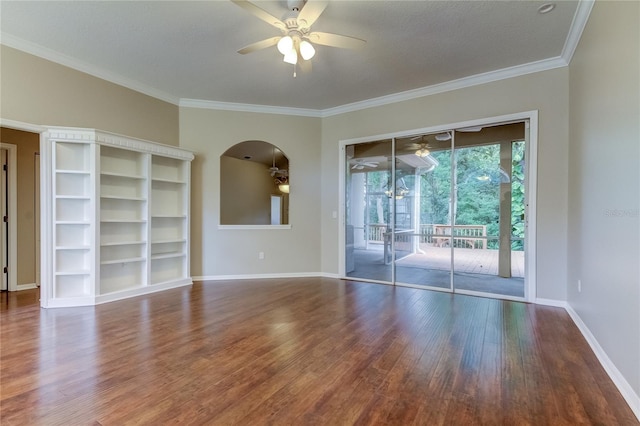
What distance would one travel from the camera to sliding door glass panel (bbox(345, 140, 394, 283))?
16.4 ft

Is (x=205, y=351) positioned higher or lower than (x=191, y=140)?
lower

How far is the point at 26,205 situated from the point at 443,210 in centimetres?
633

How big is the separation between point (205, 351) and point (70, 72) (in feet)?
12.7

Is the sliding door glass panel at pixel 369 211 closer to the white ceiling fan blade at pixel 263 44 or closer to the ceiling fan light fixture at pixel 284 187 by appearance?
the ceiling fan light fixture at pixel 284 187

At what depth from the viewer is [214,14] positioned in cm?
285

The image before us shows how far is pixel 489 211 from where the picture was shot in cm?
418

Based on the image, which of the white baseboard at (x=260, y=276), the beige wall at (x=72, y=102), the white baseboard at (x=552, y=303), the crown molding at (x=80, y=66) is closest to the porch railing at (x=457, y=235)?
the white baseboard at (x=552, y=303)

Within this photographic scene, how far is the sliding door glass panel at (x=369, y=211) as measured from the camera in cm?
501

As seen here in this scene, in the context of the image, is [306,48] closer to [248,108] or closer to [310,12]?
[310,12]

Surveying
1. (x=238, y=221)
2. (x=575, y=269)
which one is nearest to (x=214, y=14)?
(x=238, y=221)

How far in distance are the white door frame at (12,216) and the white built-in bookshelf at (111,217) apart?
153 centimetres

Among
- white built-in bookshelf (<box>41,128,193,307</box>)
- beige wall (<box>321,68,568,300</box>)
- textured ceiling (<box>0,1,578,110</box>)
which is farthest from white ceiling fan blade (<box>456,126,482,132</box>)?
white built-in bookshelf (<box>41,128,193,307</box>)

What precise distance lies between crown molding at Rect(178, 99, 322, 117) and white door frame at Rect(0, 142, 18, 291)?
2494 millimetres

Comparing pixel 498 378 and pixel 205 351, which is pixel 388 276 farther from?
pixel 205 351
